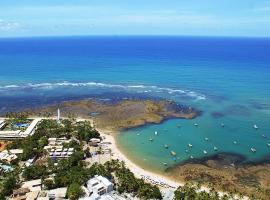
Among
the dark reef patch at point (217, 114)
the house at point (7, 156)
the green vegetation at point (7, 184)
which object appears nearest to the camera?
the green vegetation at point (7, 184)

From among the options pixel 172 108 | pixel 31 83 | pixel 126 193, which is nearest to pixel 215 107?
pixel 172 108

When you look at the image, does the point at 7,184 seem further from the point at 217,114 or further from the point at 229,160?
the point at 217,114

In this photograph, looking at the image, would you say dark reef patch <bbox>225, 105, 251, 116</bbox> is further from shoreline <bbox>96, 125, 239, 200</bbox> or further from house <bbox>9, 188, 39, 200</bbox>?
house <bbox>9, 188, 39, 200</bbox>

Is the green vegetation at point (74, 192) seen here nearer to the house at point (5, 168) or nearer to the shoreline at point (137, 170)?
the shoreline at point (137, 170)

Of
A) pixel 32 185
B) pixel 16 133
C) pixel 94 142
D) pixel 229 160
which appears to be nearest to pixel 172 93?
pixel 94 142

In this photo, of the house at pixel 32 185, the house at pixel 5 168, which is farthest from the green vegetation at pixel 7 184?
the house at pixel 5 168

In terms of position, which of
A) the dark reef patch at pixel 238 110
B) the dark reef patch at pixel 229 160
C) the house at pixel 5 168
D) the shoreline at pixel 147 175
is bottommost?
the dark reef patch at pixel 229 160

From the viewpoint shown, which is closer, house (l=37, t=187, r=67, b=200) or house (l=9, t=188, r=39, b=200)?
house (l=9, t=188, r=39, b=200)

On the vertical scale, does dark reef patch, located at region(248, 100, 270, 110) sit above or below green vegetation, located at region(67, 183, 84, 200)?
below

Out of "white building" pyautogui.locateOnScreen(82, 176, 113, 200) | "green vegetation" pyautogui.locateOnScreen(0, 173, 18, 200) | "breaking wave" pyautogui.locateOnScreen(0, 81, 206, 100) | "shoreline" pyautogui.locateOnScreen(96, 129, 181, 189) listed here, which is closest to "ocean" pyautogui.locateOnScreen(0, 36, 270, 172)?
"breaking wave" pyautogui.locateOnScreen(0, 81, 206, 100)
